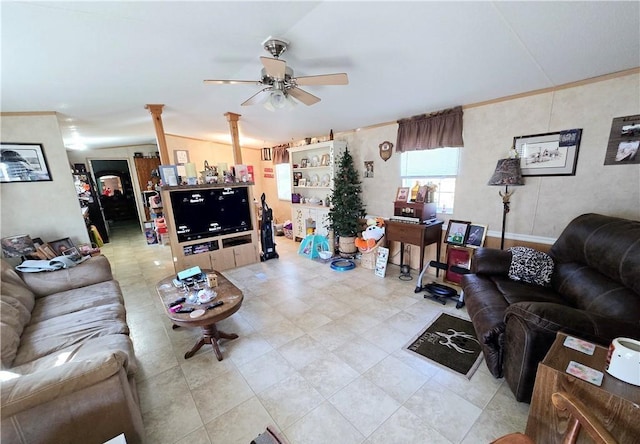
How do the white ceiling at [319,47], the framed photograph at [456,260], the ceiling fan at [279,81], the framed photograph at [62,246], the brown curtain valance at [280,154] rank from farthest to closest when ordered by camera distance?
the brown curtain valance at [280,154]
the framed photograph at [456,260]
the framed photograph at [62,246]
the ceiling fan at [279,81]
the white ceiling at [319,47]

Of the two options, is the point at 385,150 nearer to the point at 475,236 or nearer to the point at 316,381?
the point at 475,236

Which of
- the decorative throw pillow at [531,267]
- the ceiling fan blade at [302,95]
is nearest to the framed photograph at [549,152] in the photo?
the decorative throw pillow at [531,267]

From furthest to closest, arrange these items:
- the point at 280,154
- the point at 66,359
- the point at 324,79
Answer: the point at 280,154 → the point at 324,79 → the point at 66,359

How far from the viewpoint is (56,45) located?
173 centimetres

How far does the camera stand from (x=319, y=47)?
6.50ft

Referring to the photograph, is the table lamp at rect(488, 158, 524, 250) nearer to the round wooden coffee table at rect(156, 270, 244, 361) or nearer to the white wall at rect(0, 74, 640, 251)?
the white wall at rect(0, 74, 640, 251)

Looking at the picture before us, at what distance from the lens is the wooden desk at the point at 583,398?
0.89 m

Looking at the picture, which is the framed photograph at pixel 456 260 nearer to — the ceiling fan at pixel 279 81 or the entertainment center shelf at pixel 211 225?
the ceiling fan at pixel 279 81

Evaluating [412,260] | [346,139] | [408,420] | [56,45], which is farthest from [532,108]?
[56,45]

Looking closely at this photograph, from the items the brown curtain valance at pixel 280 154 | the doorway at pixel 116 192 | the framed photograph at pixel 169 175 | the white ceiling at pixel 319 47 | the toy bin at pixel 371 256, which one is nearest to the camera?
the white ceiling at pixel 319 47

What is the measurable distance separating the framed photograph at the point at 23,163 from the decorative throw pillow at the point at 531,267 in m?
5.41

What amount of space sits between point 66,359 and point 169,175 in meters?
2.48

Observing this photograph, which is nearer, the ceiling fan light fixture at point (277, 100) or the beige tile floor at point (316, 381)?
the beige tile floor at point (316, 381)

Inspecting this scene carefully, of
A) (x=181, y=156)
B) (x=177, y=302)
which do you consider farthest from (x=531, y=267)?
(x=181, y=156)
